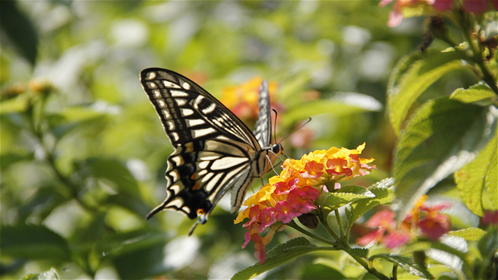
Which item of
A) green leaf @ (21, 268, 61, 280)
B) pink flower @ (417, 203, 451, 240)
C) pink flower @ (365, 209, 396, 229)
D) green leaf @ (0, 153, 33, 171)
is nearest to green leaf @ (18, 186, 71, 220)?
green leaf @ (0, 153, 33, 171)

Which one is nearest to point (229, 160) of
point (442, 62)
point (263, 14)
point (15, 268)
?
point (442, 62)

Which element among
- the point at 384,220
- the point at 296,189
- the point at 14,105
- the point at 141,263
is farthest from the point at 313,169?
the point at 14,105

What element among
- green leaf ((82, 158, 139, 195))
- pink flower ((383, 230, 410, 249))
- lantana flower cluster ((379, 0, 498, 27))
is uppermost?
lantana flower cluster ((379, 0, 498, 27))

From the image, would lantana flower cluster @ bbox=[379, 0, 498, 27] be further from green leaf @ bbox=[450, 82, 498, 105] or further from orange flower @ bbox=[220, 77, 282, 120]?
orange flower @ bbox=[220, 77, 282, 120]

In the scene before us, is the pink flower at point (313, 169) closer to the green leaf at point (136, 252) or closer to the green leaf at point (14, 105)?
the green leaf at point (136, 252)

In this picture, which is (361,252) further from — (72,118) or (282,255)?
(72,118)

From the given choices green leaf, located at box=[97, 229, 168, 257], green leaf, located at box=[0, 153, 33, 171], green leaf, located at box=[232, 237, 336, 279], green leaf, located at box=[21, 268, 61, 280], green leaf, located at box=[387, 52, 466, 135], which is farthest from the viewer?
green leaf, located at box=[0, 153, 33, 171]

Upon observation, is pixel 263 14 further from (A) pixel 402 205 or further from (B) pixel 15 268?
(A) pixel 402 205
